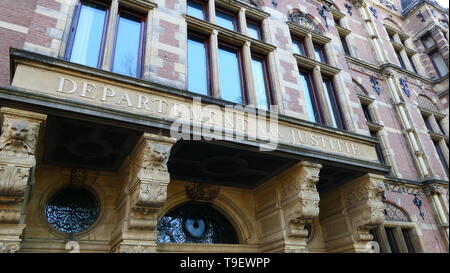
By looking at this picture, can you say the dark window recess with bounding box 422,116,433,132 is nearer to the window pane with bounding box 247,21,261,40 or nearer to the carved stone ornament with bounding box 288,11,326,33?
the carved stone ornament with bounding box 288,11,326,33

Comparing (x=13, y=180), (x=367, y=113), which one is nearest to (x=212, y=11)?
(x=13, y=180)

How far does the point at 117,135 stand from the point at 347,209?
607 cm

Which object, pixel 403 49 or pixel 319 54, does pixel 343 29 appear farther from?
pixel 319 54

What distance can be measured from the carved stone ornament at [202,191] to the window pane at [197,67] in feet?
7.31

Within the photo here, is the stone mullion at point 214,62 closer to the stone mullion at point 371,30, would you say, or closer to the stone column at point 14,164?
the stone column at point 14,164

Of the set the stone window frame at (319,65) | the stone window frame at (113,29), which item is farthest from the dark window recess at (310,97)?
the stone window frame at (113,29)

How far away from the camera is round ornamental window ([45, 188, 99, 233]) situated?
629 centimetres

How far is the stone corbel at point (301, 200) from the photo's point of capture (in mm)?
6965

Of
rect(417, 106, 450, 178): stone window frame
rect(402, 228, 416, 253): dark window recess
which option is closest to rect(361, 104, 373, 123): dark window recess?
rect(417, 106, 450, 178): stone window frame

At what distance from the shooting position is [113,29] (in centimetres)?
663

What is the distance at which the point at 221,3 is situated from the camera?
29.1 ft

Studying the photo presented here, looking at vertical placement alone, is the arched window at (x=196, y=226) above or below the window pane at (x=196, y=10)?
below

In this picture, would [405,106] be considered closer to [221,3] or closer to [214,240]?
[221,3]
